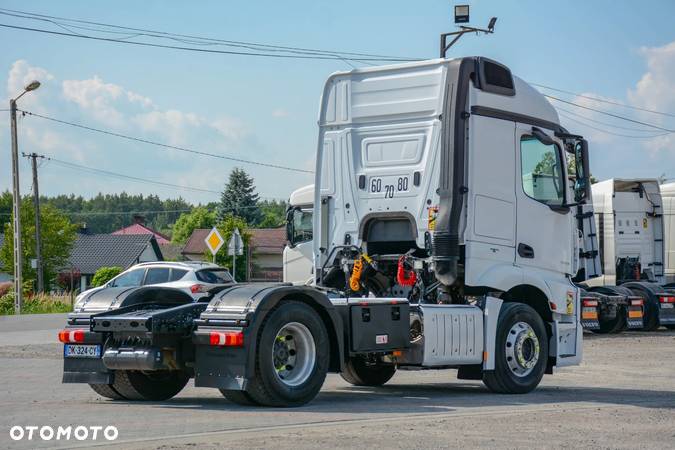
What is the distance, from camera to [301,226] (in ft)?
66.6

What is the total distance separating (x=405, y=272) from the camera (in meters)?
13.1

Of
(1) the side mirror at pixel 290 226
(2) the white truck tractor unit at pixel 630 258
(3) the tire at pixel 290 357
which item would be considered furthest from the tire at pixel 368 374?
(2) the white truck tractor unit at pixel 630 258

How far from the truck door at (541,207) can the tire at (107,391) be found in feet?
16.4

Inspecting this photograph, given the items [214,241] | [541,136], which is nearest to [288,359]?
[541,136]

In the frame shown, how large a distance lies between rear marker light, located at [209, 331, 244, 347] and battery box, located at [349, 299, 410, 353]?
65.7 inches

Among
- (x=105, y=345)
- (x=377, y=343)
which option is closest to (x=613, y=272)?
(x=377, y=343)

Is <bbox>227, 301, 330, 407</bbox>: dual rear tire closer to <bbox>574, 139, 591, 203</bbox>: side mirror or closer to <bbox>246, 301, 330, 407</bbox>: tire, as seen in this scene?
<bbox>246, 301, 330, 407</bbox>: tire

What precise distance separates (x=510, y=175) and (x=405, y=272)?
69.7 inches

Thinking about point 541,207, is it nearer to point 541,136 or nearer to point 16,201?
point 541,136

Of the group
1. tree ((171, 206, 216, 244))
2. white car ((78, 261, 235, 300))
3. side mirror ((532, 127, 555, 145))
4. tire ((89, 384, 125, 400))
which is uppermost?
tree ((171, 206, 216, 244))

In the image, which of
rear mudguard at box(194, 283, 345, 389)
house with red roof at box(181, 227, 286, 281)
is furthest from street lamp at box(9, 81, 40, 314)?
house with red roof at box(181, 227, 286, 281)

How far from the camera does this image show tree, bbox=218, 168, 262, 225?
12056cm

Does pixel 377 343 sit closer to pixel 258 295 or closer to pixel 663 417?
pixel 258 295

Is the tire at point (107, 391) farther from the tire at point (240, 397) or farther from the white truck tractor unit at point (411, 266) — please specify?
the tire at point (240, 397)
